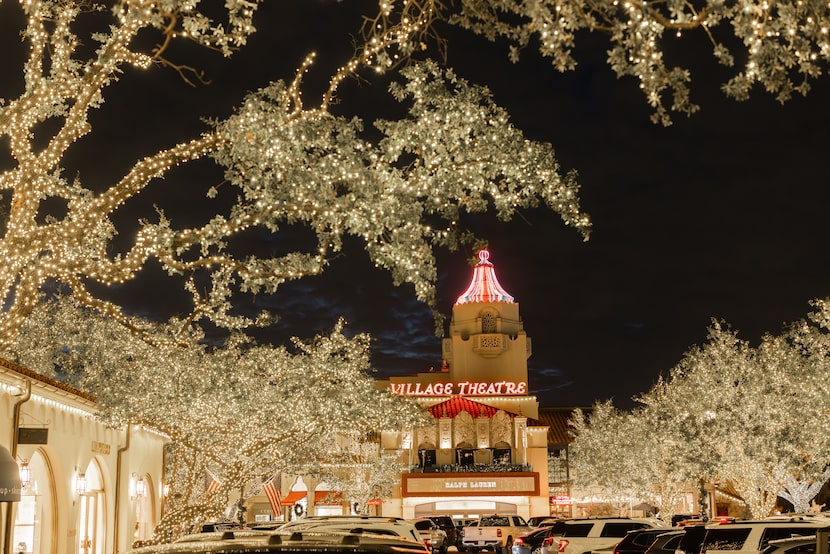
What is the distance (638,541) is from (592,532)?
270 cm

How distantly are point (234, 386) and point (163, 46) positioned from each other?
1646 cm

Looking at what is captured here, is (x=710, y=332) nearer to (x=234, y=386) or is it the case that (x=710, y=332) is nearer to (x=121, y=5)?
(x=234, y=386)

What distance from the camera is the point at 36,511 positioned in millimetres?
22531

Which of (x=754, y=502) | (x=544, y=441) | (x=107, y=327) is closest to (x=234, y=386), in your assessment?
(x=107, y=327)

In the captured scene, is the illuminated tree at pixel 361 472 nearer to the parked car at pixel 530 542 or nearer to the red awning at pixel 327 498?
the red awning at pixel 327 498

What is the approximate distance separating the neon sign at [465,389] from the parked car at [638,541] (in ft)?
138

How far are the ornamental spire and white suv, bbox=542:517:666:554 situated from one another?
4542 cm

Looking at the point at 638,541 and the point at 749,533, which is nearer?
the point at 749,533

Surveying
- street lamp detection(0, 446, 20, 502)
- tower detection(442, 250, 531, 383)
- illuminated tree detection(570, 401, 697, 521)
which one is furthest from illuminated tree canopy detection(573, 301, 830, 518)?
tower detection(442, 250, 531, 383)

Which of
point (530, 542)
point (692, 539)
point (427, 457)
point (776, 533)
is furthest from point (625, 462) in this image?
point (776, 533)

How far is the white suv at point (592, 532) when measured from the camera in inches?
897

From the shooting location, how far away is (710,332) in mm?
35750

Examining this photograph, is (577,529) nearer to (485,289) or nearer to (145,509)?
(145,509)

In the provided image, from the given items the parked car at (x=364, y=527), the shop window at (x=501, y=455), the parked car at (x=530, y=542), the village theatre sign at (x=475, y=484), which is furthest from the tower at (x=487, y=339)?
the parked car at (x=364, y=527)
